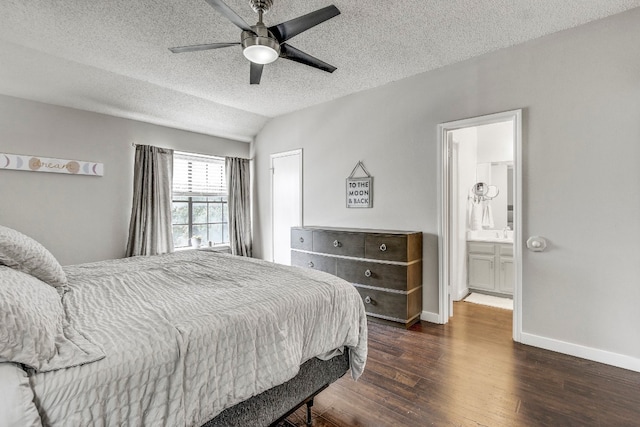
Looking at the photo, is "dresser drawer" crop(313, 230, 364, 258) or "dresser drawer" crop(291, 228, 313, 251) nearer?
"dresser drawer" crop(313, 230, 364, 258)

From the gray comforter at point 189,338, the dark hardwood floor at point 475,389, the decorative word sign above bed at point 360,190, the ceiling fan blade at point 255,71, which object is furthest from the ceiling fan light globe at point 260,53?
the dark hardwood floor at point 475,389

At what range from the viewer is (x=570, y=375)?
221 cm

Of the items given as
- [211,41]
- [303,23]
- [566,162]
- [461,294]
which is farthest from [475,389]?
[211,41]

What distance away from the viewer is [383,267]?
3.18 m

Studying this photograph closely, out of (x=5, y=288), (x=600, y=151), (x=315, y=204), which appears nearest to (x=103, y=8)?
(x=5, y=288)

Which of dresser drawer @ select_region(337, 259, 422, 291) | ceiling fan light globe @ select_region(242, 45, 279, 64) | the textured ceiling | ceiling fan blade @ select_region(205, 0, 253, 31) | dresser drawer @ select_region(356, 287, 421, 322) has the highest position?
the textured ceiling

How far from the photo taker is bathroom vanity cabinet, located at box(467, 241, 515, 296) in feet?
13.1

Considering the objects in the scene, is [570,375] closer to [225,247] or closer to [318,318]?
[318,318]

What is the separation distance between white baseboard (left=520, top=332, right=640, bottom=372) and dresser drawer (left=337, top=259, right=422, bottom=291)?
3.54 ft

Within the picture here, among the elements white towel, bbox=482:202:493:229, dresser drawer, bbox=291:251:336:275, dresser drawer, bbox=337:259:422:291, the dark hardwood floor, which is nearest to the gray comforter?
the dark hardwood floor

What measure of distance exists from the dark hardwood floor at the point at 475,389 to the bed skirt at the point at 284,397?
10.7 inches

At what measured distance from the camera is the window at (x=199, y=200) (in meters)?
4.63

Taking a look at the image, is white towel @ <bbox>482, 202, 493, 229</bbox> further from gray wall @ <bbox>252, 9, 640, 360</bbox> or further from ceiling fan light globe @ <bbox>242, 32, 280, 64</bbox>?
ceiling fan light globe @ <bbox>242, 32, 280, 64</bbox>

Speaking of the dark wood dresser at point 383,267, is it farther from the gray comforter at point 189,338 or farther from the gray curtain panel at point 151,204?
the gray curtain panel at point 151,204
